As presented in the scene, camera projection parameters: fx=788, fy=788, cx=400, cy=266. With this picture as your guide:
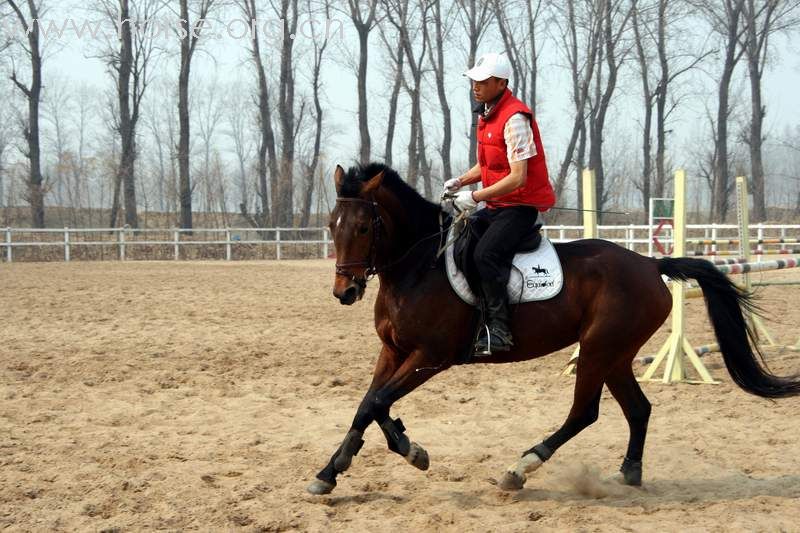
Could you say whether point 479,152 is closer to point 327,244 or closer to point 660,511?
point 660,511

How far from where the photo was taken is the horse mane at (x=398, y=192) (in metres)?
5.18

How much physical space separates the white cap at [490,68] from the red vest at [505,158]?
16 centimetres

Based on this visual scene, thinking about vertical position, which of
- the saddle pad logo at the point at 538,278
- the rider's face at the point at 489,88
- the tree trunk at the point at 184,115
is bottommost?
the saddle pad logo at the point at 538,278

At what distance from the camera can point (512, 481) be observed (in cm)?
512

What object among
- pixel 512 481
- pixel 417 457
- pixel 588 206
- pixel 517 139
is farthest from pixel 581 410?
pixel 588 206

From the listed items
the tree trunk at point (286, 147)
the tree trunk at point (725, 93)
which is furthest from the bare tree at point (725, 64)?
the tree trunk at point (286, 147)

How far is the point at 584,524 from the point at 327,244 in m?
30.0

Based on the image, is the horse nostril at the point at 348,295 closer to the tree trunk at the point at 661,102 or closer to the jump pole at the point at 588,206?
the jump pole at the point at 588,206

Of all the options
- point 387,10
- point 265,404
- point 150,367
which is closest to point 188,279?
point 150,367

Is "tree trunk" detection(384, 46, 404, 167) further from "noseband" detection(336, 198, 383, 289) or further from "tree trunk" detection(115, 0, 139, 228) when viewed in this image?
"noseband" detection(336, 198, 383, 289)

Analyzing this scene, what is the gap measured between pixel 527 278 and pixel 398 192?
3.51 ft

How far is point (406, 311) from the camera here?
5.21 m

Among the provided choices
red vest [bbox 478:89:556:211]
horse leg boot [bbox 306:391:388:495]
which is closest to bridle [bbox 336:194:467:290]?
red vest [bbox 478:89:556:211]

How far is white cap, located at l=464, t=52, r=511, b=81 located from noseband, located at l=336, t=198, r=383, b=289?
1120 mm
